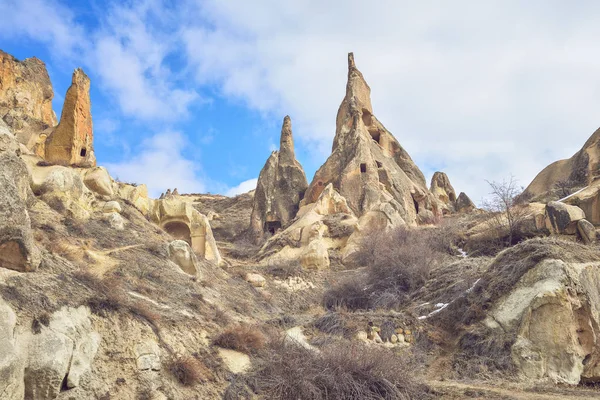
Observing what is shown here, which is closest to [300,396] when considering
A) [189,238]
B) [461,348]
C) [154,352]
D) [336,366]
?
[336,366]

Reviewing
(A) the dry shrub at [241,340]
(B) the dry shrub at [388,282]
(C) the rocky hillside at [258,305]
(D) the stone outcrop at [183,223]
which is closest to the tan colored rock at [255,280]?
(C) the rocky hillside at [258,305]

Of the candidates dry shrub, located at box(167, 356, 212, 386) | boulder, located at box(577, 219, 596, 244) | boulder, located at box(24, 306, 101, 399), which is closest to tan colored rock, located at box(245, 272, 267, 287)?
dry shrub, located at box(167, 356, 212, 386)

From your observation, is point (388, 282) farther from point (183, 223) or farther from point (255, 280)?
point (183, 223)

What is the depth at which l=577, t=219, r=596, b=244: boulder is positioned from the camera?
16312mm

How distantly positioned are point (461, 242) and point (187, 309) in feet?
53.7

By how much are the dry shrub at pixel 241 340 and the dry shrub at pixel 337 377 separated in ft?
2.90

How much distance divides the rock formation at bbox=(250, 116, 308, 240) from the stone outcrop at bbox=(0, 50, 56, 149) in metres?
15.3

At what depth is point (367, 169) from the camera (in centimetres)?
3416

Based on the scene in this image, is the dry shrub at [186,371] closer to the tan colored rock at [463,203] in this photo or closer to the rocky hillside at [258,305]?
the rocky hillside at [258,305]

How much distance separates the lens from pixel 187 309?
1013 centimetres

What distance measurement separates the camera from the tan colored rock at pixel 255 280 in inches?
696

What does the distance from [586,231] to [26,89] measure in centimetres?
3750

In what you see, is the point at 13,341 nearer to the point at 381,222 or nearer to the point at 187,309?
the point at 187,309

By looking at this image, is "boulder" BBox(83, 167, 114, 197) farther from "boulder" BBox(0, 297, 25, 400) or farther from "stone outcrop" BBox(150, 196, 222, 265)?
"boulder" BBox(0, 297, 25, 400)
